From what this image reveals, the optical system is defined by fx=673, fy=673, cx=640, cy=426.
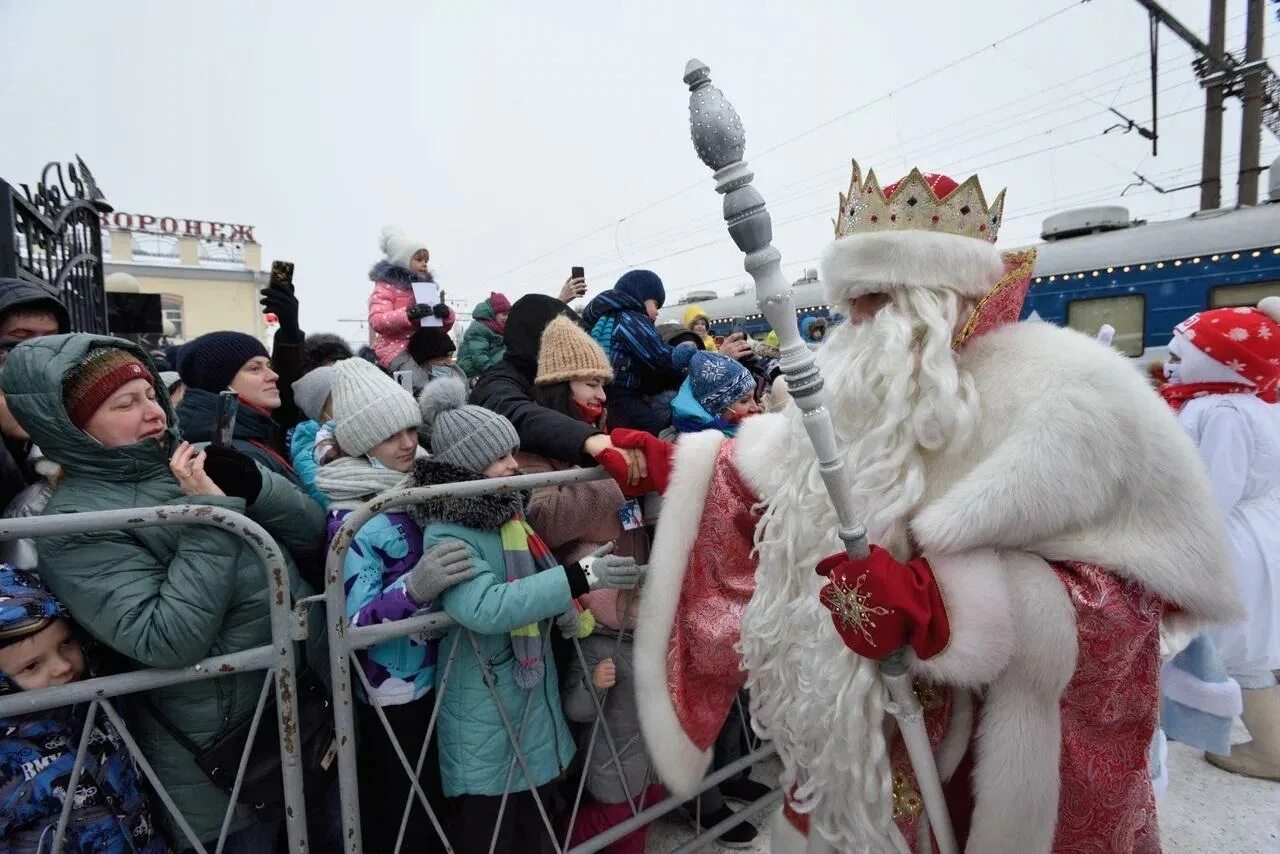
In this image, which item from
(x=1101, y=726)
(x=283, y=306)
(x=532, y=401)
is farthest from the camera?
(x=283, y=306)

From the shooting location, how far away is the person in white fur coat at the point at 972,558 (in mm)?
1291

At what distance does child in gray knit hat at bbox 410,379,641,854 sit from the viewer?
70.7 inches

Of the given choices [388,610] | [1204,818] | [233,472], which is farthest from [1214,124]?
[233,472]

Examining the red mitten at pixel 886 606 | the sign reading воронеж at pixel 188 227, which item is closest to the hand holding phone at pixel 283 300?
the red mitten at pixel 886 606

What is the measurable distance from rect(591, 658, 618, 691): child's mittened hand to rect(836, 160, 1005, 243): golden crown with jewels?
4.75 feet

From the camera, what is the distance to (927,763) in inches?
55.4

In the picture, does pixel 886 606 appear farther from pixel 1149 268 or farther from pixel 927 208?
pixel 1149 268

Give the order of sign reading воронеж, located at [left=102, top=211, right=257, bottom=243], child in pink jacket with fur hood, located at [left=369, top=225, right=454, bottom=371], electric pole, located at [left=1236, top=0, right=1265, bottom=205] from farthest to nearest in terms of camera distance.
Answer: sign reading воронеж, located at [left=102, top=211, right=257, bottom=243] < electric pole, located at [left=1236, top=0, right=1265, bottom=205] < child in pink jacket with fur hood, located at [left=369, top=225, right=454, bottom=371]

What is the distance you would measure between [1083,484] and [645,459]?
1.08 meters

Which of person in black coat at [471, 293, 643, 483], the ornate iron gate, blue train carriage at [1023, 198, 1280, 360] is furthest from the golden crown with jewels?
blue train carriage at [1023, 198, 1280, 360]

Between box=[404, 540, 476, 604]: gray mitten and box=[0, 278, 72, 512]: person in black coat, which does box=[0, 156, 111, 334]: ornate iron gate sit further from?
box=[404, 540, 476, 604]: gray mitten

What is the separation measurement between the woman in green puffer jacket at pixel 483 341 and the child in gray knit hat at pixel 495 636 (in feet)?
8.76

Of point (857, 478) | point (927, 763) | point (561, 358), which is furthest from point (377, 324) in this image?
point (927, 763)

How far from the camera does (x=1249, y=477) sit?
10.1 ft
